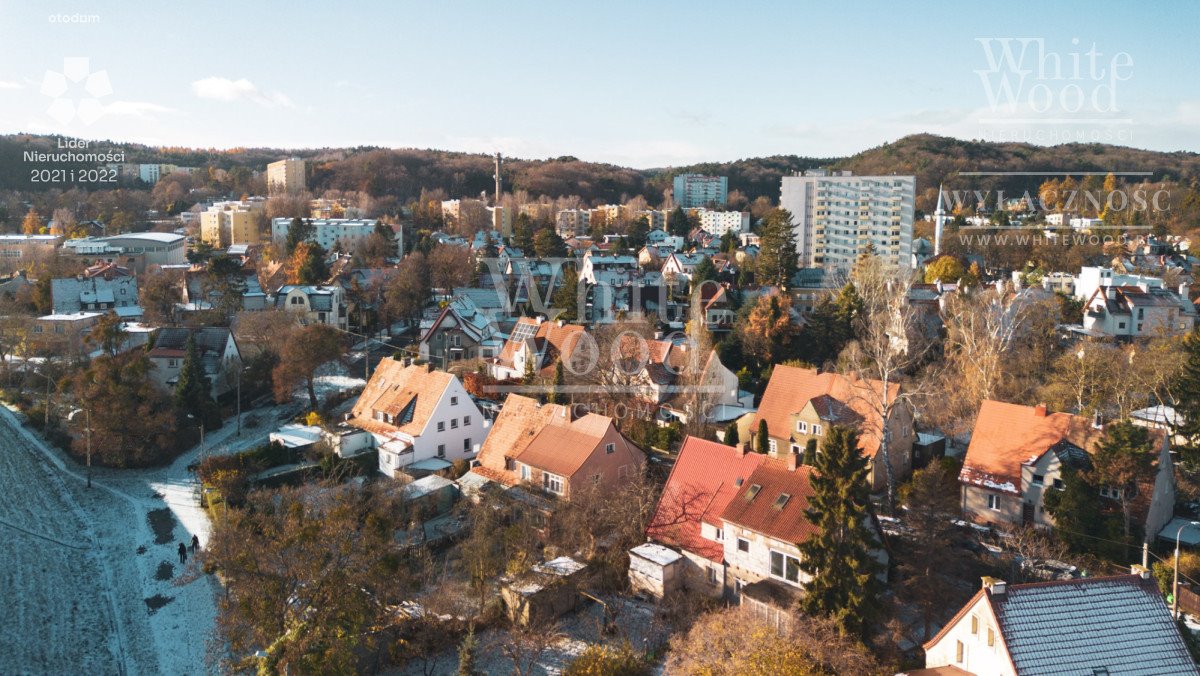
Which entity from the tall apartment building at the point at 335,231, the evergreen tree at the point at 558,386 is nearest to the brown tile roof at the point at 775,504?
the evergreen tree at the point at 558,386

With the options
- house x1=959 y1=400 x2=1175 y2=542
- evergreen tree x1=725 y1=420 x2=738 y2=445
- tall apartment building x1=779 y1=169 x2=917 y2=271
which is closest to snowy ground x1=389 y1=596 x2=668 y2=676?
evergreen tree x1=725 y1=420 x2=738 y2=445

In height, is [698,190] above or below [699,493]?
above

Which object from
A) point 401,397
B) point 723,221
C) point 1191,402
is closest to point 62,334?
point 401,397

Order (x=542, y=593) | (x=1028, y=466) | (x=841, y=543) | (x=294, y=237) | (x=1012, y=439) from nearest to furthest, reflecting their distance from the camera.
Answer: (x=841, y=543) → (x=542, y=593) → (x=1028, y=466) → (x=1012, y=439) → (x=294, y=237)

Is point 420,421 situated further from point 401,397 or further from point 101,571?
point 101,571

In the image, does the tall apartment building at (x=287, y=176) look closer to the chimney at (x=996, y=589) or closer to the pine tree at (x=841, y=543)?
the pine tree at (x=841, y=543)

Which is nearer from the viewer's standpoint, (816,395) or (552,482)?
(552,482)

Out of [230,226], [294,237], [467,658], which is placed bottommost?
[467,658]
